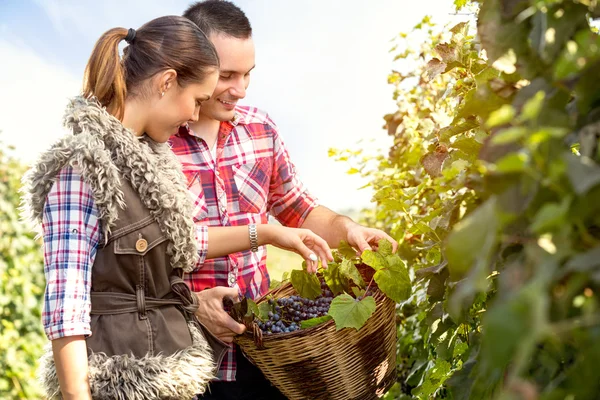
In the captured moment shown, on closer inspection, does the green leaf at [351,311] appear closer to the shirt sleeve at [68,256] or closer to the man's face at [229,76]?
the shirt sleeve at [68,256]

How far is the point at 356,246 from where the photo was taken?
2041mm

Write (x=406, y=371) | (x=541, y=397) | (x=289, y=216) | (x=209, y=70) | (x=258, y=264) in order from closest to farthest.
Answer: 1. (x=541, y=397)
2. (x=209, y=70)
3. (x=258, y=264)
4. (x=289, y=216)
5. (x=406, y=371)

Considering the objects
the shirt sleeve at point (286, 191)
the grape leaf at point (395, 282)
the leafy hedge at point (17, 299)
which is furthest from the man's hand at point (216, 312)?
the leafy hedge at point (17, 299)

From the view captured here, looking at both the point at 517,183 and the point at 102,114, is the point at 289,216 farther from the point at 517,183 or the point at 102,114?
the point at 517,183

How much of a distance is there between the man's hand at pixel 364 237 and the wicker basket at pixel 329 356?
0.80 feet

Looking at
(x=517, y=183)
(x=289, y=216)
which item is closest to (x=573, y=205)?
(x=517, y=183)

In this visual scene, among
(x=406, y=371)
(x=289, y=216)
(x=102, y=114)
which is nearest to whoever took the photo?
(x=102, y=114)

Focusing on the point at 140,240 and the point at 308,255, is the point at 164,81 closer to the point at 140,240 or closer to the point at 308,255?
the point at 140,240

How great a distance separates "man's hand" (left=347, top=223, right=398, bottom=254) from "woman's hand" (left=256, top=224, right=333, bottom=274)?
5.1 inches

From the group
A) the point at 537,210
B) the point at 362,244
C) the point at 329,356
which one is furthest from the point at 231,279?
the point at 537,210

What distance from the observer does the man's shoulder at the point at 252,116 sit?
7.67ft

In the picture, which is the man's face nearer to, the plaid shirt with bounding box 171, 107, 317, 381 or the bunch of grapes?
the plaid shirt with bounding box 171, 107, 317, 381

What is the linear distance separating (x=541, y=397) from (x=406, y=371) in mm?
2667

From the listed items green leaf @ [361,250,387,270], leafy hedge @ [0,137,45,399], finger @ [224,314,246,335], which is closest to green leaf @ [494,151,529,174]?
green leaf @ [361,250,387,270]
